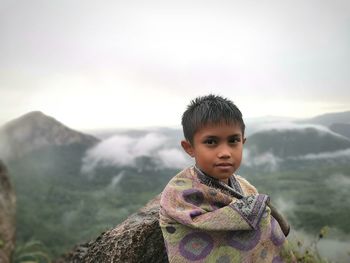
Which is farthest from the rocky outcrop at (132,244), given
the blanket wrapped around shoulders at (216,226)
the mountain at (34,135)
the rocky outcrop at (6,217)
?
the mountain at (34,135)

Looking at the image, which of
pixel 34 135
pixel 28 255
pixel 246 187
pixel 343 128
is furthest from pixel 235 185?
pixel 34 135

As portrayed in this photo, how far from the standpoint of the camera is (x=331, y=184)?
29656 millimetres

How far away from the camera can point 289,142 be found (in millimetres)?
40875

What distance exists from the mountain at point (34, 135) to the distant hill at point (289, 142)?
66.7ft

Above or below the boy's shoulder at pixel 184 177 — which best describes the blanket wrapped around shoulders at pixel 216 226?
below

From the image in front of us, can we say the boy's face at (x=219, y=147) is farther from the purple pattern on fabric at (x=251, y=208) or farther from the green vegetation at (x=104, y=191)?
the green vegetation at (x=104, y=191)

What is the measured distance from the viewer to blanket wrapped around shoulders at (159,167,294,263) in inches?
64.9

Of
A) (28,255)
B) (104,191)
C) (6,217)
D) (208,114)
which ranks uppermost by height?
(208,114)

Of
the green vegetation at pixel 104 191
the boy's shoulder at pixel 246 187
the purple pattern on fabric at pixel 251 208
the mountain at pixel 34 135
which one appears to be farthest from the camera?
the mountain at pixel 34 135

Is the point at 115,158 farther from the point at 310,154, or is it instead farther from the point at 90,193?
the point at 310,154

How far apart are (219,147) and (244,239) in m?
0.43

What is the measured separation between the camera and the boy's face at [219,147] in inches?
67.8

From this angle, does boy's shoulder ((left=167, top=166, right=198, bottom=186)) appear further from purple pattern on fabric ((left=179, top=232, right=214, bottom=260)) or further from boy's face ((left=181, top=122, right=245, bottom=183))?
purple pattern on fabric ((left=179, top=232, right=214, bottom=260))

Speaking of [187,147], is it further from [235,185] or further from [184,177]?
[235,185]
